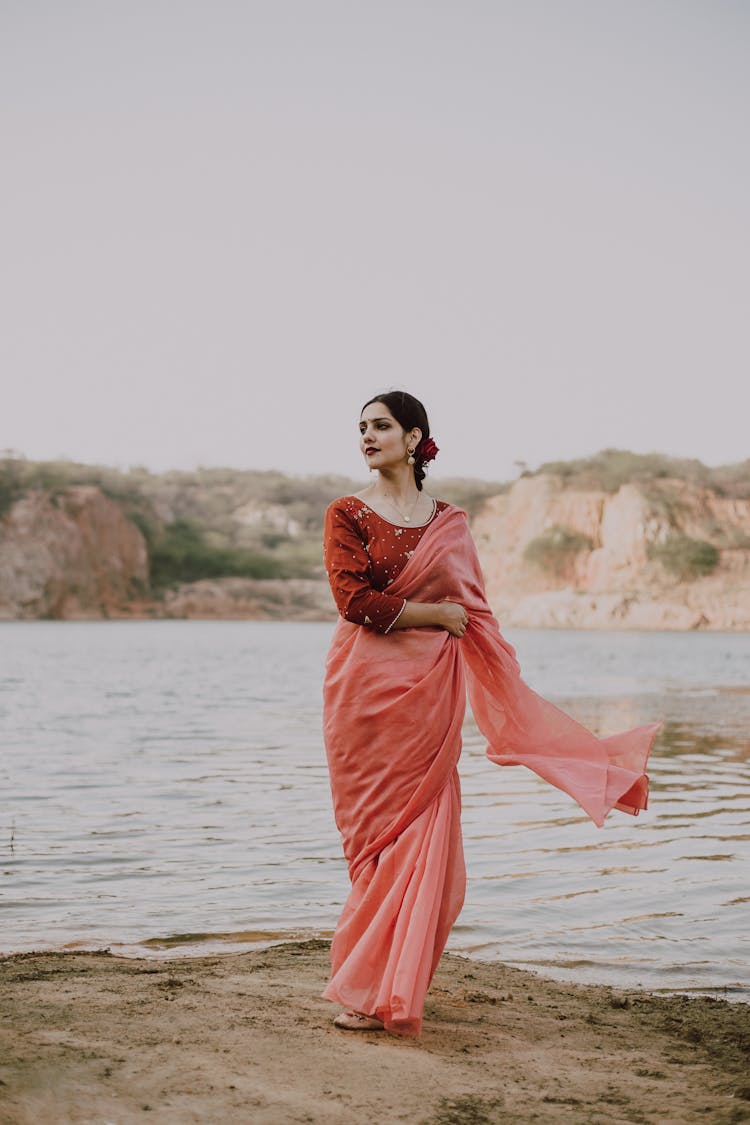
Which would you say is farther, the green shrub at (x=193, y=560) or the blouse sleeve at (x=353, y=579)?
the green shrub at (x=193, y=560)

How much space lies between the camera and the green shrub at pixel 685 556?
7538 centimetres

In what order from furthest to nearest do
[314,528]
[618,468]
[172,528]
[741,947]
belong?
[314,528] → [172,528] → [618,468] → [741,947]

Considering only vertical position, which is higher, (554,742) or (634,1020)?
(554,742)

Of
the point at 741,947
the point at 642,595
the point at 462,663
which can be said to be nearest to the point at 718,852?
the point at 741,947

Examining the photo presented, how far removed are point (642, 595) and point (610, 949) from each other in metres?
70.2

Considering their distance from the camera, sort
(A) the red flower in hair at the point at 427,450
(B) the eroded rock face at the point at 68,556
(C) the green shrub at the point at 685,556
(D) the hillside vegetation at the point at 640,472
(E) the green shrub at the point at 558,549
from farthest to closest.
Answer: (D) the hillside vegetation at the point at 640,472 < (E) the green shrub at the point at 558,549 < (C) the green shrub at the point at 685,556 < (B) the eroded rock face at the point at 68,556 < (A) the red flower in hair at the point at 427,450

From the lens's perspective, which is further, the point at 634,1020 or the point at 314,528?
the point at 314,528

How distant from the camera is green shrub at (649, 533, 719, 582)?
75375mm

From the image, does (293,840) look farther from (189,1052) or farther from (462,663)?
(189,1052)

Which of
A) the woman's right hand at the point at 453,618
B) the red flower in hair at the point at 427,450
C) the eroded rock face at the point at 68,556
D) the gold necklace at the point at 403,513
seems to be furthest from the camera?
the eroded rock face at the point at 68,556

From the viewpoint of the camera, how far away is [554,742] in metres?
4.30

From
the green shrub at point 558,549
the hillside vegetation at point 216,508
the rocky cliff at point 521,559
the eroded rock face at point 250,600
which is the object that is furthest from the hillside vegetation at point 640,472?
the eroded rock face at point 250,600

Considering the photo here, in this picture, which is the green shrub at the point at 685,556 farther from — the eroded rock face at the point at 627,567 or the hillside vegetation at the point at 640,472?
the hillside vegetation at the point at 640,472

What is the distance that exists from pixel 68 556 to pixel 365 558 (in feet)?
240
